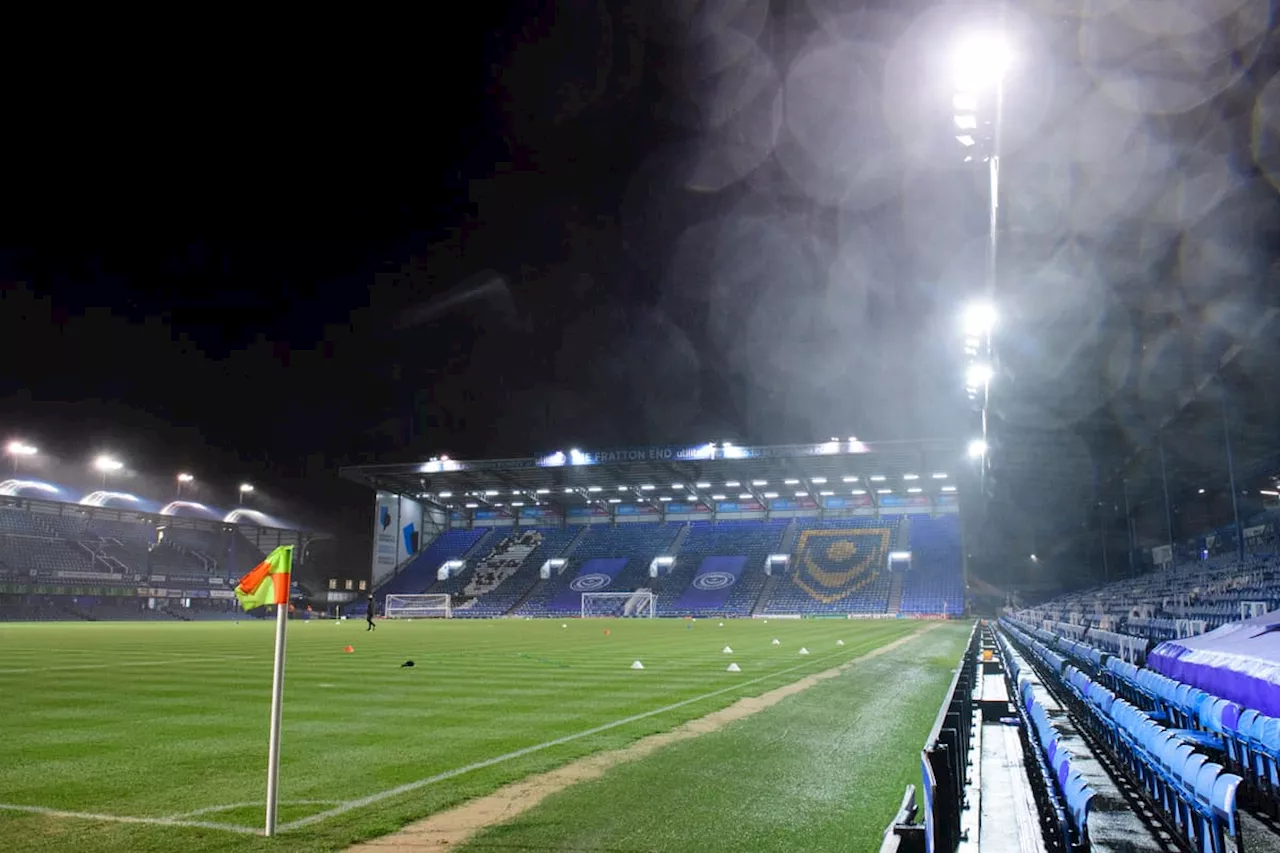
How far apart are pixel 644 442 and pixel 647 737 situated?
5716 cm

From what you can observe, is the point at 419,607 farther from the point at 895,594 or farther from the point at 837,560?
the point at 895,594

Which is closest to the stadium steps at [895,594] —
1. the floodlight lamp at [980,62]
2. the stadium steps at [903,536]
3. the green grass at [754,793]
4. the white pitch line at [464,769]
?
the stadium steps at [903,536]

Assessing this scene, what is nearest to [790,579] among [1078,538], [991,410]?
[1078,538]

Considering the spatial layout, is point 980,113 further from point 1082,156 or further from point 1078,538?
point 1078,538

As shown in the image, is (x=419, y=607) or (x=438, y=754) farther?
(x=419, y=607)

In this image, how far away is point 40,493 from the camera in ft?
202

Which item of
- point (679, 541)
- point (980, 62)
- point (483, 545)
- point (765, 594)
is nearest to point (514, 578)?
point (483, 545)

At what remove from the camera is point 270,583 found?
5.85 m

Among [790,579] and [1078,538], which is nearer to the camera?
[790,579]

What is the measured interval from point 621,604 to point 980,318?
149 ft

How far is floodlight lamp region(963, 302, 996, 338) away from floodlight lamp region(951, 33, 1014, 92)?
10645mm

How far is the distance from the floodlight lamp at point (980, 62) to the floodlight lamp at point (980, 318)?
10.6 m

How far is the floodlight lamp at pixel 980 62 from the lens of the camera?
37.4 ft

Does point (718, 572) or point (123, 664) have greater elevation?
point (718, 572)
